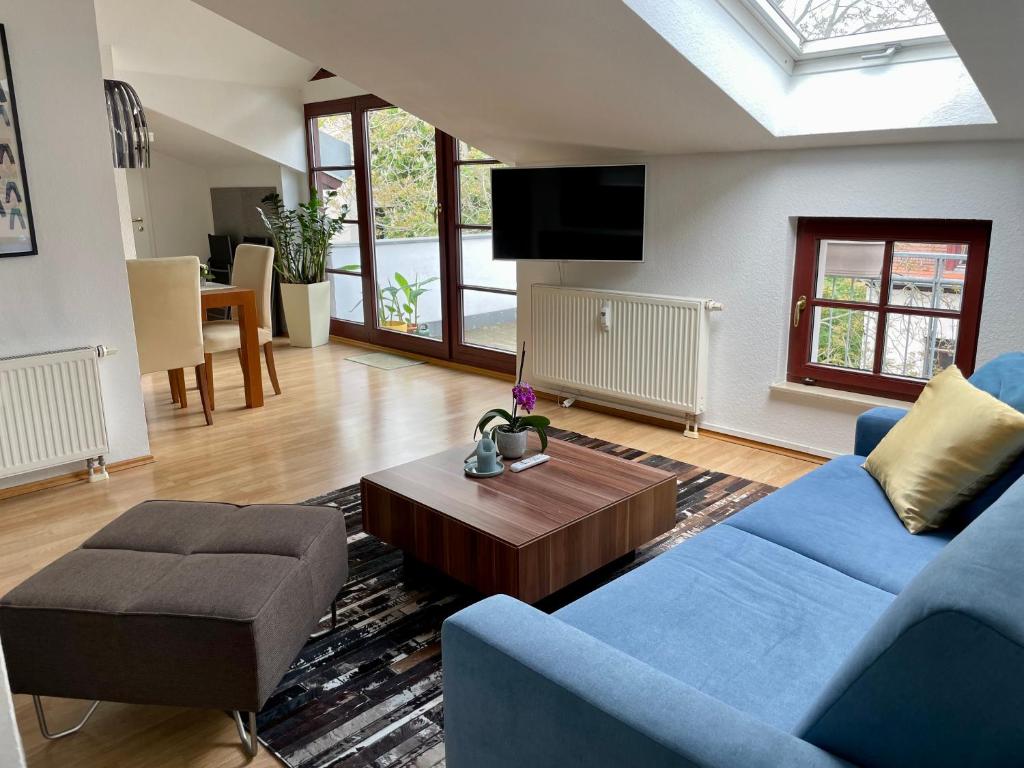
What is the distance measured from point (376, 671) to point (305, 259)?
4.99 meters

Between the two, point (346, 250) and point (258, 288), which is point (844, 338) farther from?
point (346, 250)

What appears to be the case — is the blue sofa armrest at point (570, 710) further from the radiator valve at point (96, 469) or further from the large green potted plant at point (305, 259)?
the large green potted plant at point (305, 259)

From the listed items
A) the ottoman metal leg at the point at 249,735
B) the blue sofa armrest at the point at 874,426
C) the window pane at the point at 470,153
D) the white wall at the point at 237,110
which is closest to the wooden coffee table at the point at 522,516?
the blue sofa armrest at the point at 874,426

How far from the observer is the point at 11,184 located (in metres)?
3.49

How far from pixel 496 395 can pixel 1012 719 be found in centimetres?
441

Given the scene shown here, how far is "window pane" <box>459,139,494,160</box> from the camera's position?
5535 millimetres

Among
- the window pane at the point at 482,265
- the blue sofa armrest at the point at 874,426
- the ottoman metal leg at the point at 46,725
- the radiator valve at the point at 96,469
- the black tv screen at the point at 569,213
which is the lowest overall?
the ottoman metal leg at the point at 46,725

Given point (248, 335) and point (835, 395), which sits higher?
point (248, 335)

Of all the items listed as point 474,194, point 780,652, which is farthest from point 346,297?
point 780,652

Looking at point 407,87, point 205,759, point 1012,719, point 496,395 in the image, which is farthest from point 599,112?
point 1012,719

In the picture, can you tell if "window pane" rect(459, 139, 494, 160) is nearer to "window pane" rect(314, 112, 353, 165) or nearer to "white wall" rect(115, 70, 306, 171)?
"window pane" rect(314, 112, 353, 165)

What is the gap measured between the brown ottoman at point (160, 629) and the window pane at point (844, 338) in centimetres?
294

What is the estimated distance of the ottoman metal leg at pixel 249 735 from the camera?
1.95 m

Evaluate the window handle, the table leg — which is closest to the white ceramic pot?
the window handle
